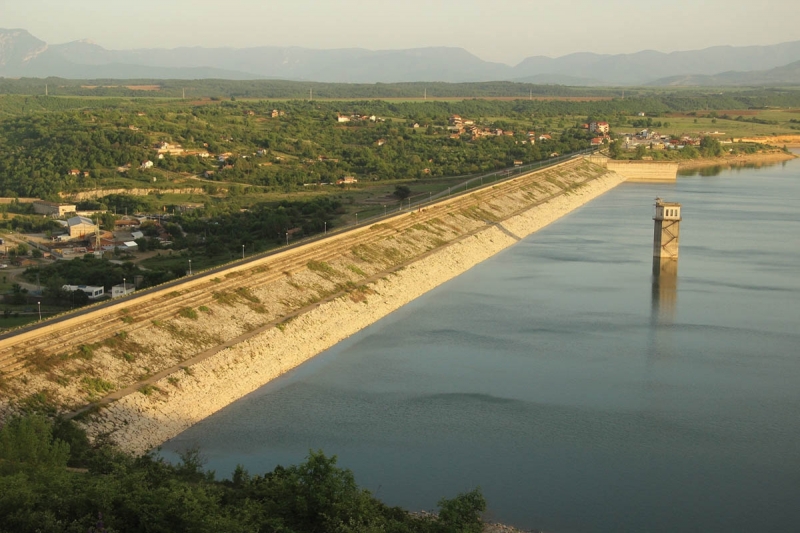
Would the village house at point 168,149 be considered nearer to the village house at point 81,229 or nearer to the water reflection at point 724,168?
the village house at point 81,229

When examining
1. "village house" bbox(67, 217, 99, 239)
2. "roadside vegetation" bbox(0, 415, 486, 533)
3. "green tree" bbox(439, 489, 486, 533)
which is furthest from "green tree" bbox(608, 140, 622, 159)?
"roadside vegetation" bbox(0, 415, 486, 533)

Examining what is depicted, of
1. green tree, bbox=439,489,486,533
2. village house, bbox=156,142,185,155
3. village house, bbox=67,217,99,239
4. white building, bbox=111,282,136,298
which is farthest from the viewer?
village house, bbox=156,142,185,155

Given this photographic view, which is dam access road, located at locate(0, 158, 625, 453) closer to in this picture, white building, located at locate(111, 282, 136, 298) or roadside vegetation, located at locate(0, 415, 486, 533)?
white building, located at locate(111, 282, 136, 298)

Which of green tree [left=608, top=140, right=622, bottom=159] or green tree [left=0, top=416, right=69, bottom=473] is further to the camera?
green tree [left=608, top=140, right=622, bottom=159]

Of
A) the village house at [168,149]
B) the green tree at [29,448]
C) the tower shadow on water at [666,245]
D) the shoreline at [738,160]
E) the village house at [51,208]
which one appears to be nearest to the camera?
the green tree at [29,448]

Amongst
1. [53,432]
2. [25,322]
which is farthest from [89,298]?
[53,432]

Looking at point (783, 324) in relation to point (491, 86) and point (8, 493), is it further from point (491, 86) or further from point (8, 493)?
point (491, 86)

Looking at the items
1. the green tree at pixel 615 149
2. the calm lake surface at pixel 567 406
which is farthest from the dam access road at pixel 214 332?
the green tree at pixel 615 149
